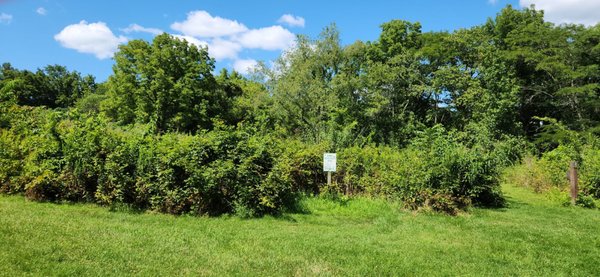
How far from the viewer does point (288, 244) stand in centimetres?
670

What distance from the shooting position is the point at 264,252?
619 cm

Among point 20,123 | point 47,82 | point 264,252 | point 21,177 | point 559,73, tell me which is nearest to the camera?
point 264,252

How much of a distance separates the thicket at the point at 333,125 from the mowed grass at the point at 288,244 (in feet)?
2.34

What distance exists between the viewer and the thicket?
9.02 m

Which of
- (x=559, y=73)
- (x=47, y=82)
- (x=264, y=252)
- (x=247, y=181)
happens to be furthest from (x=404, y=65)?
(x=47, y=82)

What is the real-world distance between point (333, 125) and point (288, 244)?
852 cm

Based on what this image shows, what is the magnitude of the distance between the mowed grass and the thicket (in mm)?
712

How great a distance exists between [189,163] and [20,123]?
556cm

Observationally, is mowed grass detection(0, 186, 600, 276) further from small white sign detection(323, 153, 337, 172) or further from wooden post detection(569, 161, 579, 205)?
wooden post detection(569, 161, 579, 205)

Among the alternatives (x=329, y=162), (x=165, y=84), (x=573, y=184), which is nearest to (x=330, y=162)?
(x=329, y=162)

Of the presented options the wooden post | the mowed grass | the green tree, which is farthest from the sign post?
the green tree

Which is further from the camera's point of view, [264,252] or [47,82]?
[47,82]

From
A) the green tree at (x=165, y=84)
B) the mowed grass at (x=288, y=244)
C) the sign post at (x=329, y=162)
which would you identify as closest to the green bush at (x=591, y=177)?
the mowed grass at (x=288, y=244)

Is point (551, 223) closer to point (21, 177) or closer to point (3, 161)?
point (21, 177)
